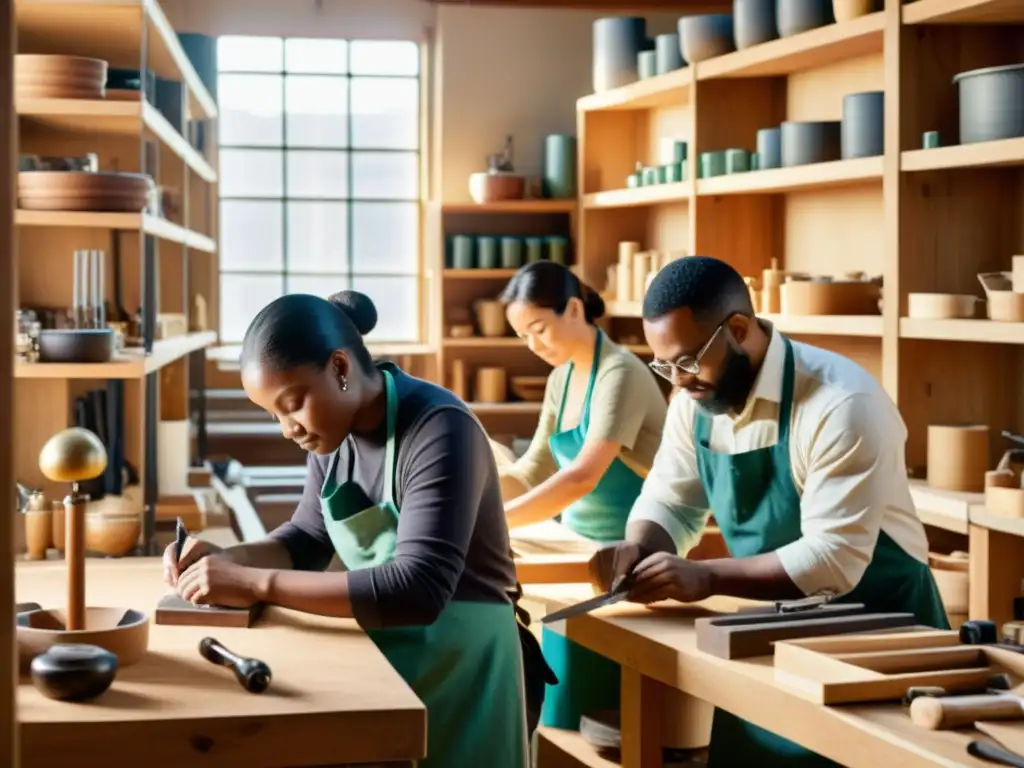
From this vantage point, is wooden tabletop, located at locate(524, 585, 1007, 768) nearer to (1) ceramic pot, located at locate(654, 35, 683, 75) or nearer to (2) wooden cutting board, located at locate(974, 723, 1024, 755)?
(2) wooden cutting board, located at locate(974, 723, 1024, 755)

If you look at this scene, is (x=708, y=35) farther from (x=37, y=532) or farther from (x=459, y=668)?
(x=459, y=668)

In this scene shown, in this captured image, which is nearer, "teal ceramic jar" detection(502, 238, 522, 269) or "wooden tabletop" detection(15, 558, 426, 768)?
"wooden tabletop" detection(15, 558, 426, 768)

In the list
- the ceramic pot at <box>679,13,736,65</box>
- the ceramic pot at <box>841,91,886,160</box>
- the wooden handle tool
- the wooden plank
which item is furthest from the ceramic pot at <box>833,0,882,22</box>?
the wooden handle tool

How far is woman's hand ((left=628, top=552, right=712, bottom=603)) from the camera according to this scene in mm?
2764

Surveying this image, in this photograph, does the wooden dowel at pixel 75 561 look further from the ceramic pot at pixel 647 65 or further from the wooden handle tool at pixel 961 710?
the ceramic pot at pixel 647 65

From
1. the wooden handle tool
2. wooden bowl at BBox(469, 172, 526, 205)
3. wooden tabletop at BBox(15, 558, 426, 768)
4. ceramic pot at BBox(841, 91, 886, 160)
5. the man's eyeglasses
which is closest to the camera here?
wooden tabletop at BBox(15, 558, 426, 768)

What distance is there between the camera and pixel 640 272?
22.1 feet

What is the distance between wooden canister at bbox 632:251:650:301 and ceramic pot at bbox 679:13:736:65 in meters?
1.06

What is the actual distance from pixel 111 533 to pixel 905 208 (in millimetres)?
2689

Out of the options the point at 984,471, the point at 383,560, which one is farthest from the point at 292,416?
the point at 984,471

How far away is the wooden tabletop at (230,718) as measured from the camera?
1.90m

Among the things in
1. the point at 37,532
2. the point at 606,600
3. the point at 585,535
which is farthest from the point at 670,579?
the point at 37,532

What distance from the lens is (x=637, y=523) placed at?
316 centimetres

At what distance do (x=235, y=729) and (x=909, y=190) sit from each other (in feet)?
11.0
